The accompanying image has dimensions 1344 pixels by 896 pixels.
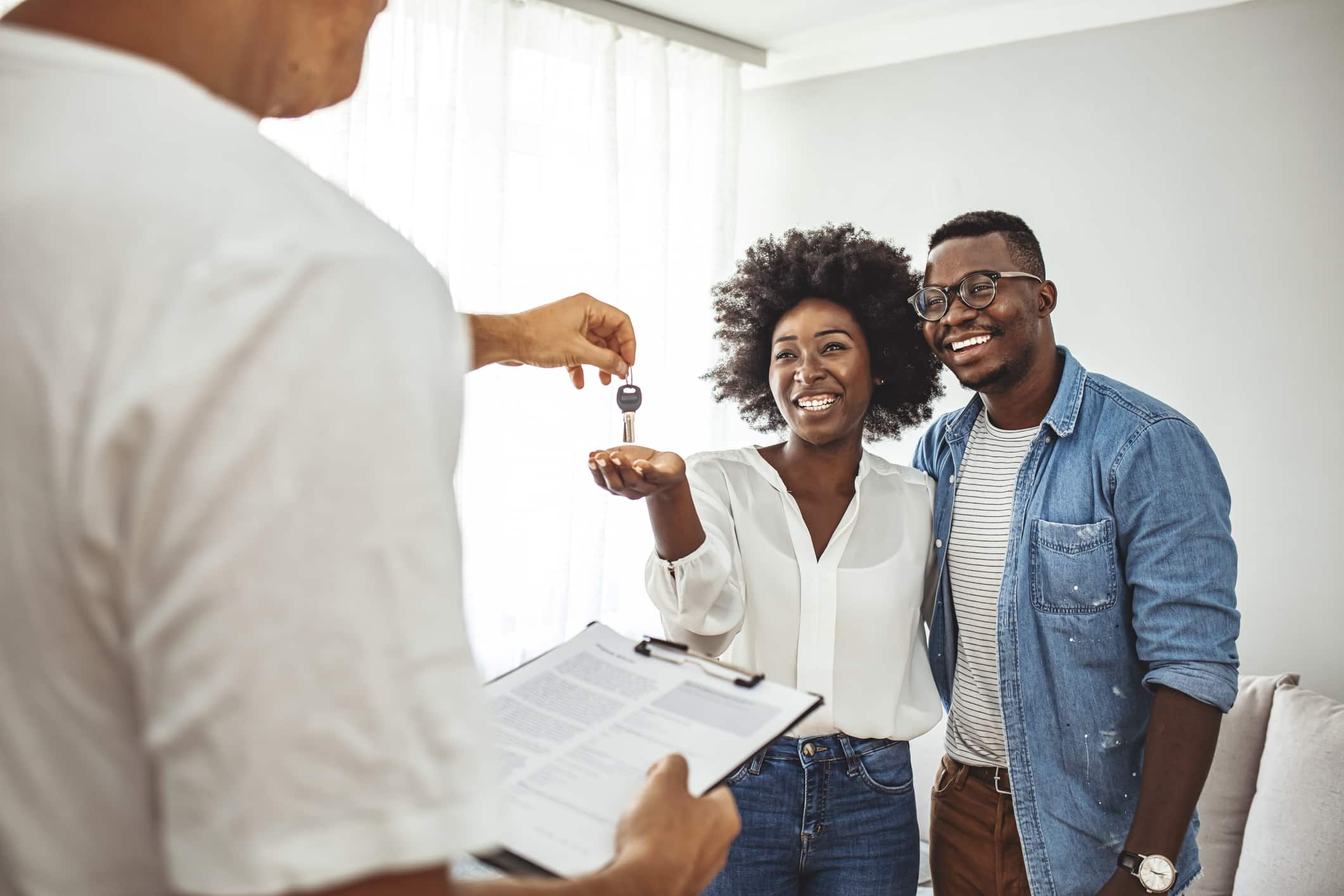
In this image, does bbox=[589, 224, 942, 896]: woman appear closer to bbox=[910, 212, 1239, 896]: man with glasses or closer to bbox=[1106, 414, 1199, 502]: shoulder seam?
bbox=[910, 212, 1239, 896]: man with glasses

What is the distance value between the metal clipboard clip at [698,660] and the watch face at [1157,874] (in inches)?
33.7

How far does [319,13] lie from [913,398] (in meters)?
1.79

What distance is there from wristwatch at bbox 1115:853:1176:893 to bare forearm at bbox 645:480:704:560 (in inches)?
33.7

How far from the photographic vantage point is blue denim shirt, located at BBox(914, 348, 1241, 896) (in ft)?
4.74

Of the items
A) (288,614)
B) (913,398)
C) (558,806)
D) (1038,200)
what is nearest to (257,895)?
(288,614)

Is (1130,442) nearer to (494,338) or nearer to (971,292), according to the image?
(971,292)

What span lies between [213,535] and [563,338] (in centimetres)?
89

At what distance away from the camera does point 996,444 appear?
5.82 feet

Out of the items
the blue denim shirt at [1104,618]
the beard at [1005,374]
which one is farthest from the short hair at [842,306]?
the blue denim shirt at [1104,618]

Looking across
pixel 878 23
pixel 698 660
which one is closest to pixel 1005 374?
pixel 698 660

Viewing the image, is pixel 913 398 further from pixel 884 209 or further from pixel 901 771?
pixel 884 209

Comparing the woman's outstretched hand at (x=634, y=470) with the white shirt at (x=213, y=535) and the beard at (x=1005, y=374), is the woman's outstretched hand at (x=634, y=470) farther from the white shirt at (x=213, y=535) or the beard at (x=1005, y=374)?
the white shirt at (x=213, y=535)

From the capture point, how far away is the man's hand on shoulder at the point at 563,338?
1.17 metres

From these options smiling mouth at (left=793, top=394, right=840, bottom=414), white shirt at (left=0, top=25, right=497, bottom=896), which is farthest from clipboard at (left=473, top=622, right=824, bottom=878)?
smiling mouth at (left=793, top=394, right=840, bottom=414)
